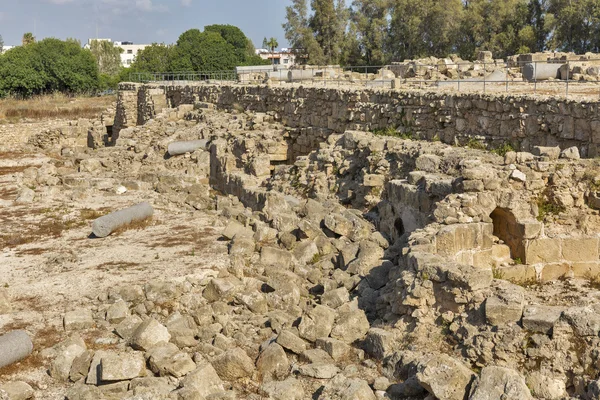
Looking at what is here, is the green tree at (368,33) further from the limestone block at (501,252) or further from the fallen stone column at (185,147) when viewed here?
the limestone block at (501,252)

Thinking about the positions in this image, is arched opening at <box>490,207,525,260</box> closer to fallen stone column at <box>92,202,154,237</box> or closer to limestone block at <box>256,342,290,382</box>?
limestone block at <box>256,342,290,382</box>

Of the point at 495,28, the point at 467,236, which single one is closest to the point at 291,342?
the point at 467,236

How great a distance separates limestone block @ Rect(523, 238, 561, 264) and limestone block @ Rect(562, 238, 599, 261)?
0.12 meters

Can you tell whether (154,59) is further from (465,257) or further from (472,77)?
(465,257)

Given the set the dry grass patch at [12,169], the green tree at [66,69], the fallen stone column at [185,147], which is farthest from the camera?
the green tree at [66,69]

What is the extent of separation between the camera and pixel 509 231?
1036 centimetres

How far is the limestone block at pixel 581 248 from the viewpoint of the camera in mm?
10078

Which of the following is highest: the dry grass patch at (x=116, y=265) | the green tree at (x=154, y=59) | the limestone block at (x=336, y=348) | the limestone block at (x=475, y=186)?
the green tree at (x=154, y=59)

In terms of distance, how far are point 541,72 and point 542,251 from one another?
9853 mm

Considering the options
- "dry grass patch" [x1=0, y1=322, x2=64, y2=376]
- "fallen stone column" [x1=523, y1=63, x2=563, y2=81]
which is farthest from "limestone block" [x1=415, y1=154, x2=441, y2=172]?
"fallen stone column" [x1=523, y1=63, x2=563, y2=81]

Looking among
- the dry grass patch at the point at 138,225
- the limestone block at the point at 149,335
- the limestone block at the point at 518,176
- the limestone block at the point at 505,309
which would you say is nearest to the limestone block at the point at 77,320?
the limestone block at the point at 149,335

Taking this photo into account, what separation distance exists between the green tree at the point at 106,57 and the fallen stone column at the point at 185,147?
65.4m

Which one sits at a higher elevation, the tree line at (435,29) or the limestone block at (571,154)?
the tree line at (435,29)

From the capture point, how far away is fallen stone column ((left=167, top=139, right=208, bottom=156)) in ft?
73.6
